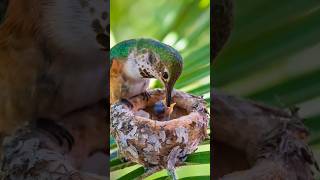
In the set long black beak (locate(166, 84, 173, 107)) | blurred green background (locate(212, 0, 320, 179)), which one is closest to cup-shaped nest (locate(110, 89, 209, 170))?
long black beak (locate(166, 84, 173, 107))

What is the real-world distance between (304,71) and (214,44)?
0.41 m

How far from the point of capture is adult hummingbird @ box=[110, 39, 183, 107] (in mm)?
2377

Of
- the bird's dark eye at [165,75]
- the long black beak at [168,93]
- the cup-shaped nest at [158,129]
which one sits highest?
the bird's dark eye at [165,75]

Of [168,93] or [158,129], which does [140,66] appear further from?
[158,129]

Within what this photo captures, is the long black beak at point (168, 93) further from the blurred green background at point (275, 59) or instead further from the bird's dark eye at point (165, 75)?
the blurred green background at point (275, 59)

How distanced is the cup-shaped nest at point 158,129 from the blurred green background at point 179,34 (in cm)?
4

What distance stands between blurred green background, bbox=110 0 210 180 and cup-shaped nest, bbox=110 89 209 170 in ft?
0.13

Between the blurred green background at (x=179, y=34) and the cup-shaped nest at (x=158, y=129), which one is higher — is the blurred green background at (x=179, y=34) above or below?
above

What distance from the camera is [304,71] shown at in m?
2.40

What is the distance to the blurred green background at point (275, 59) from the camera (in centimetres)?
238

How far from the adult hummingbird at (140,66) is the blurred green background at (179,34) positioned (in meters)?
0.03

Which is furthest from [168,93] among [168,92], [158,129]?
[158,129]

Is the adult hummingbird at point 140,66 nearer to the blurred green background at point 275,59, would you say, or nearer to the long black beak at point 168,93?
the long black beak at point 168,93

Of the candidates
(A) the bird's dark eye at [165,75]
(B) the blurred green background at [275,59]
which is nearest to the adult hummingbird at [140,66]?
(A) the bird's dark eye at [165,75]
